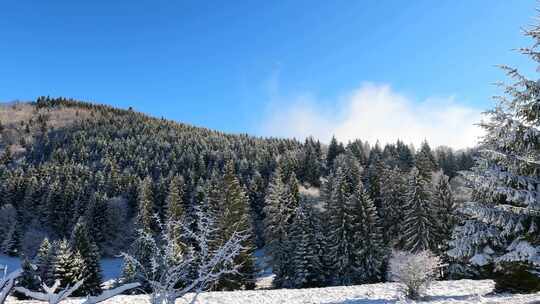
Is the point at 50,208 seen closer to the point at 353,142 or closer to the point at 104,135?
the point at 353,142

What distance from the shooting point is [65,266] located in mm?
32562

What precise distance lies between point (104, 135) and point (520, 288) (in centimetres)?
15940

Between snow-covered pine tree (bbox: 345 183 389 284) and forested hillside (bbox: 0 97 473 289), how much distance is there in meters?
0.12

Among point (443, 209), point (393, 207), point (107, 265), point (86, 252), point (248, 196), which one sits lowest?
point (107, 265)

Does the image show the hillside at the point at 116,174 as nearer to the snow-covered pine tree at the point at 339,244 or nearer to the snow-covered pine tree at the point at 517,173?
the snow-covered pine tree at the point at 339,244

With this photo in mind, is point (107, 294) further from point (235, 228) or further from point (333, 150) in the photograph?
point (333, 150)

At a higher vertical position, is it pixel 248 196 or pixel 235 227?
pixel 248 196

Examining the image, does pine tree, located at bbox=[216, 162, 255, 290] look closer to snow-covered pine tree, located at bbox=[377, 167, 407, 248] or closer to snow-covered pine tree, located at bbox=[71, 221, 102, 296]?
snow-covered pine tree, located at bbox=[71, 221, 102, 296]

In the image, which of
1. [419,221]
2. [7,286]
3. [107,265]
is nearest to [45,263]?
[107,265]

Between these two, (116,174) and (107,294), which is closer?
(107,294)

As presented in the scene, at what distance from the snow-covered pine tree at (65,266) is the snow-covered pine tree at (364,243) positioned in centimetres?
2500

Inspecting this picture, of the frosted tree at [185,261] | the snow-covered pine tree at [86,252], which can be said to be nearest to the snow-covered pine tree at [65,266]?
the snow-covered pine tree at [86,252]

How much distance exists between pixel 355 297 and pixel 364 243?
22.3m

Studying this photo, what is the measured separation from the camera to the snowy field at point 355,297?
15461 mm
